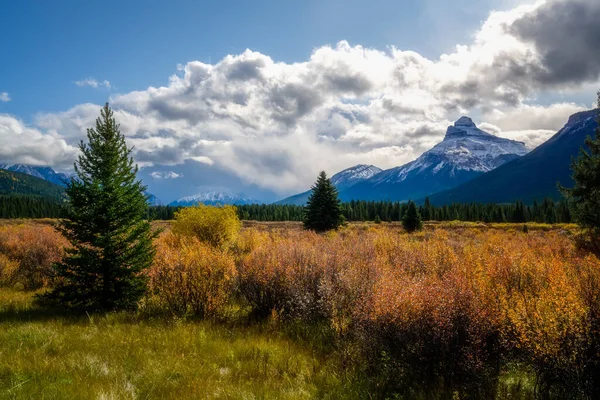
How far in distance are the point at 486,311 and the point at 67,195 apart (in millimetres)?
10245

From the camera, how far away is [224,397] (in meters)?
4.65

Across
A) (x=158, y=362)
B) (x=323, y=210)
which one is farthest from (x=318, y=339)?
(x=323, y=210)

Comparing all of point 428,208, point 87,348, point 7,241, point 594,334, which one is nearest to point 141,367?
point 87,348

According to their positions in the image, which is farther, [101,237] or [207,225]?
[207,225]

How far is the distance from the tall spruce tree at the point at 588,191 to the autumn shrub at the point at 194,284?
2193 cm

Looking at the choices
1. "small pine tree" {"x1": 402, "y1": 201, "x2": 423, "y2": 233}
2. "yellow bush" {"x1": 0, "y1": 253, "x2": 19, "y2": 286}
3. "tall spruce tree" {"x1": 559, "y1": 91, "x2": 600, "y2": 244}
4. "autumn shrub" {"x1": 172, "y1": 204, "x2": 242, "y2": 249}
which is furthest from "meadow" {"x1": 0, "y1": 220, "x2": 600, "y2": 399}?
"small pine tree" {"x1": 402, "y1": 201, "x2": 423, "y2": 233}

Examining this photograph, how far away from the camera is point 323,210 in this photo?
3641cm

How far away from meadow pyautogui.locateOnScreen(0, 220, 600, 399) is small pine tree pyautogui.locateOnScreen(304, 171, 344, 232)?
89.1 feet

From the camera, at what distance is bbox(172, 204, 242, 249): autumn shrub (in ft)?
64.3

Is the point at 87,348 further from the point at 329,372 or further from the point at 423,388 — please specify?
the point at 423,388

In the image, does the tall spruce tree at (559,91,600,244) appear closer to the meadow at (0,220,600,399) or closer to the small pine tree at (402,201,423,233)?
the meadow at (0,220,600,399)

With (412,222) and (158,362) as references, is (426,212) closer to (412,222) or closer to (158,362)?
(412,222)

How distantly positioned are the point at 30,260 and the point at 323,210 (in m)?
26.6

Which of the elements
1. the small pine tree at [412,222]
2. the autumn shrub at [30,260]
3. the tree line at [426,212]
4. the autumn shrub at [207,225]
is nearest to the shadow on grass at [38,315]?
the autumn shrub at [30,260]
